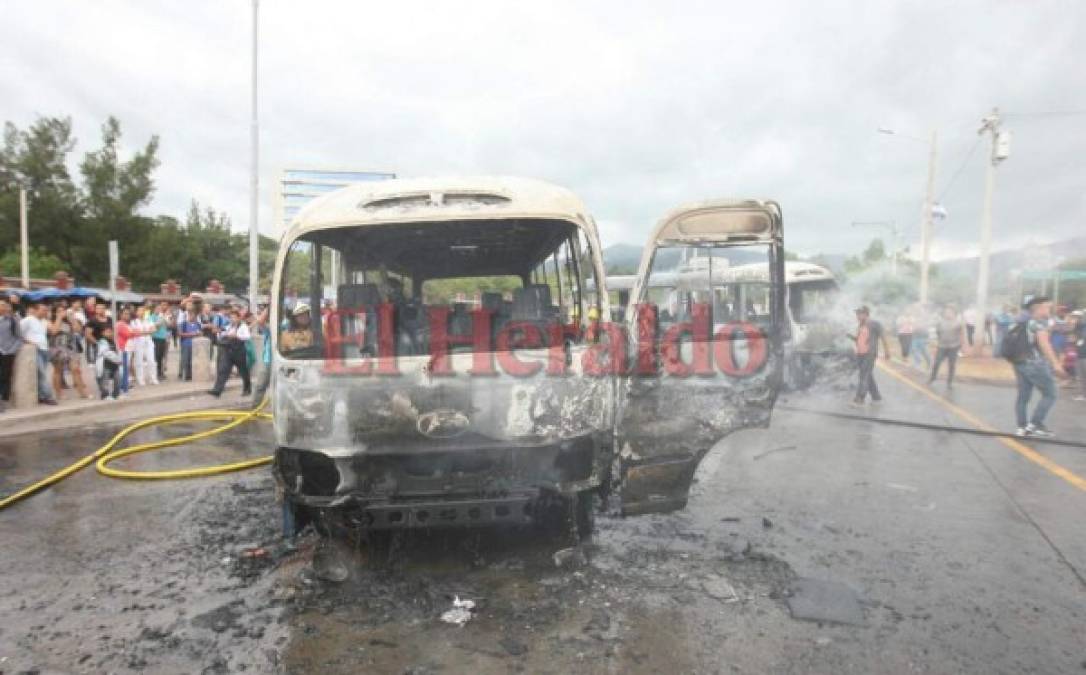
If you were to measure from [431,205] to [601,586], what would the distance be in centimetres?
250

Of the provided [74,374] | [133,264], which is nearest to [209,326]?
[74,374]

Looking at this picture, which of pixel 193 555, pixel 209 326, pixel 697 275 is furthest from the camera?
pixel 209 326

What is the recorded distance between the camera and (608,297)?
4.49 m

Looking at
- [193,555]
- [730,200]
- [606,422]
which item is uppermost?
[730,200]

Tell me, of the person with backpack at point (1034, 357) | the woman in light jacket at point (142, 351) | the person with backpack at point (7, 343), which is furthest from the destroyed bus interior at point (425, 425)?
the woman in light jacket at point (142, 351)

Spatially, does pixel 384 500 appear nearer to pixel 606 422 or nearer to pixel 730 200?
pixel 606 422

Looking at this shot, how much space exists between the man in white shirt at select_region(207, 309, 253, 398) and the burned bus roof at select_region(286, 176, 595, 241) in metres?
8.02

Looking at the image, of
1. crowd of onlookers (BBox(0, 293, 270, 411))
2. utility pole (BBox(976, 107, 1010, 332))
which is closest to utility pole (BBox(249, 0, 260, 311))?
crowd of onlookers (BBox(0, 293, 270, 411))

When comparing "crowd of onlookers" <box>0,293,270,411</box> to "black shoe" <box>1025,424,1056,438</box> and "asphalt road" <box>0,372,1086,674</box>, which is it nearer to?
"asphalt road" <box>0,372,1086,674</box>

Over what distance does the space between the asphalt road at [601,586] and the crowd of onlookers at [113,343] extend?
4.81 meters

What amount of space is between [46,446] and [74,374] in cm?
327

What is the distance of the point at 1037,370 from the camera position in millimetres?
8180

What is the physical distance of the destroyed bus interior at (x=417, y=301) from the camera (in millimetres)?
4305

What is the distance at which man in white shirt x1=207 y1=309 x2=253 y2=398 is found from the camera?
11.4 m
